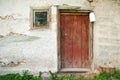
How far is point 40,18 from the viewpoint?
945 cm

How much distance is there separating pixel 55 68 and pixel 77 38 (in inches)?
48.6

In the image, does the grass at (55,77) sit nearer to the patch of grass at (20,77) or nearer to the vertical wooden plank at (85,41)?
the patch of grass at (20,77)

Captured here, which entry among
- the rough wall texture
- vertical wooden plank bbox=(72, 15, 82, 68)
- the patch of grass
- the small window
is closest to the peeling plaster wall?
the rough wall texture

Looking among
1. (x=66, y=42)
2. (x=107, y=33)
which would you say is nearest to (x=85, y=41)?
(x=66, y=42)

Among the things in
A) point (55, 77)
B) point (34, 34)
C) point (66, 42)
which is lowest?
point (55, 77)

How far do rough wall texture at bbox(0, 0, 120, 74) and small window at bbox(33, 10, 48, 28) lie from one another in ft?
0.57

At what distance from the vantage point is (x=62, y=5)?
9.38 metres

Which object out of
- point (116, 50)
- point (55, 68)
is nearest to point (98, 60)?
point (116, 50)

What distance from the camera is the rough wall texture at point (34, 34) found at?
30.4 ft

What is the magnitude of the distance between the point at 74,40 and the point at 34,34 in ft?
4.41

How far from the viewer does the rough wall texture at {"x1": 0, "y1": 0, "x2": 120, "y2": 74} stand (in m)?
9.27

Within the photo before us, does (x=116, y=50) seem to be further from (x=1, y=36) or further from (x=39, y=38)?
(x=1, y=36)

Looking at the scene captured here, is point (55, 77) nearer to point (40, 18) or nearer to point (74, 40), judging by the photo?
point (74, 40)

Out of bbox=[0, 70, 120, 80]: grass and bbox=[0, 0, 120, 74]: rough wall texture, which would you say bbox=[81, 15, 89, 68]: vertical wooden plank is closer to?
bbox=[0, 0, 120, 74]: rough wall texture
